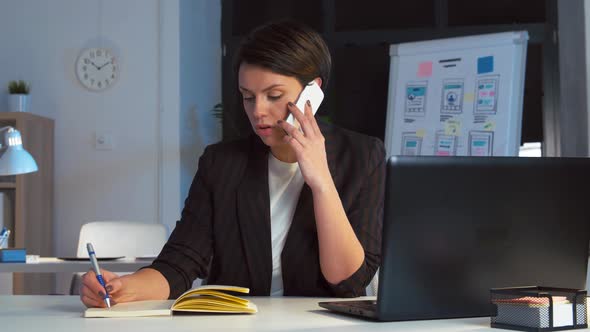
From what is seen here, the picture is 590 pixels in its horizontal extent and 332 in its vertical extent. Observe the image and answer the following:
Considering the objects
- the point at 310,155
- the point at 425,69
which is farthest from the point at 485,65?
the point at 310,155

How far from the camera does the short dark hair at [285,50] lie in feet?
6.43

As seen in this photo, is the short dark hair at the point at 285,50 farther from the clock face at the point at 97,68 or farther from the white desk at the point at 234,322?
the clock face at the point at 97,68

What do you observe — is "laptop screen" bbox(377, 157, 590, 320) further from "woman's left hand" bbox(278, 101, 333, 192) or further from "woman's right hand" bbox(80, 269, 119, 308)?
"woman's right hand" bbox(80, 269, 119, 308)

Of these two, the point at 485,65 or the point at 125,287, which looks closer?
the point at 125,287

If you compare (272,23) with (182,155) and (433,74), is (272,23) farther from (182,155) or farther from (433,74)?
(182,155)

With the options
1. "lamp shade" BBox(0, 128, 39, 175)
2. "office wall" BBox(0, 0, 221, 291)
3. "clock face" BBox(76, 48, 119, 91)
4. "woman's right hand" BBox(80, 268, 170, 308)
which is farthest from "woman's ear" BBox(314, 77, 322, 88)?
"clock face" BBox(76, 48, 119, 91)

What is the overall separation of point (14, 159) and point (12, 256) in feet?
1.50

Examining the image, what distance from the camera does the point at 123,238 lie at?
14.2 feet

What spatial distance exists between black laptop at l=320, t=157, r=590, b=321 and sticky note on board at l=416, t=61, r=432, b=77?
3.42 m

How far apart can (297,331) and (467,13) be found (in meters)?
4.40

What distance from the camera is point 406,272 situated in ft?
4.61

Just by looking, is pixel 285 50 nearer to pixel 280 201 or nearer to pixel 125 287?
pixel 280 201

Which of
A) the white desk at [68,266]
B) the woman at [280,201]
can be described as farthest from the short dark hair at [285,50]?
the white desk at [68,266]

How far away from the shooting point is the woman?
1.88m
